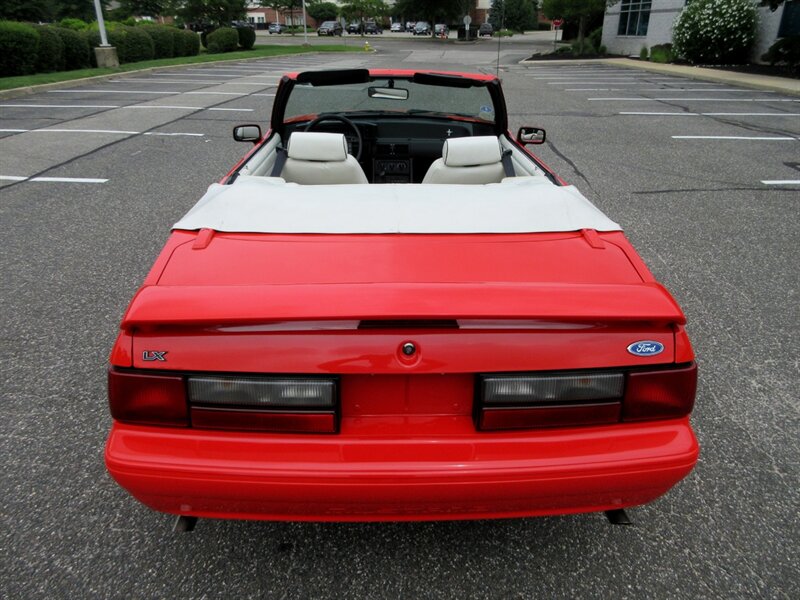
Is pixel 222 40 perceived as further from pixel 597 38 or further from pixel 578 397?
pixel 578 397

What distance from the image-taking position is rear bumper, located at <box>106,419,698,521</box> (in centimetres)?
158

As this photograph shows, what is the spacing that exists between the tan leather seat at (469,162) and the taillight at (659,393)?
1.60 meters

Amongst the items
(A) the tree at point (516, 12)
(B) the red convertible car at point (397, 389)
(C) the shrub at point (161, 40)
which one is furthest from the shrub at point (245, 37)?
(B) the red convertible car at point (397, 389)

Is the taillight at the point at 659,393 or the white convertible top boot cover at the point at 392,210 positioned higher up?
the white convertible top boot cover at the point at 392,210

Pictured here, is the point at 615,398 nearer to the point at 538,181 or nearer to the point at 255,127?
the point at 538,181

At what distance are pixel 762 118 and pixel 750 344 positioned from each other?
10.0 m

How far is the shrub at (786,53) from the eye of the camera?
18.1 metres

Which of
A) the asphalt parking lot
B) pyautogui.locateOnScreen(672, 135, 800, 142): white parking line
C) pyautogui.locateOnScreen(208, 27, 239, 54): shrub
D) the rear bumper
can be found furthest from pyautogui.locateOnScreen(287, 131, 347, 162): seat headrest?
pyautogui.locateOnScreen(208, 27, 239, 54): shrub

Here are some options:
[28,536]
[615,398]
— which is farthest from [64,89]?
[615,398]

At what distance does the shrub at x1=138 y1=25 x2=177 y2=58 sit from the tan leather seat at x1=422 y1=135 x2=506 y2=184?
2567cm

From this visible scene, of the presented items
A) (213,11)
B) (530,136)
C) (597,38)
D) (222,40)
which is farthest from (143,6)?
(530,136)

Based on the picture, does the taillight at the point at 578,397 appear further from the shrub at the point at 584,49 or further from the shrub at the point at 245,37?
the shrub at the point at 245,37

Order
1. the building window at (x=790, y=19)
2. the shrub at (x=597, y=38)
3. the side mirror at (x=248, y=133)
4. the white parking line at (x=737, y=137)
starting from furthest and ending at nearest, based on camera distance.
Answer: the shrub at (x=597, y=38) → the building window at (x=790, y=19) → the white parking line at (x=737, y=137) → the side mirror at (x=248, y=133)

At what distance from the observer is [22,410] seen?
2.78 meters
